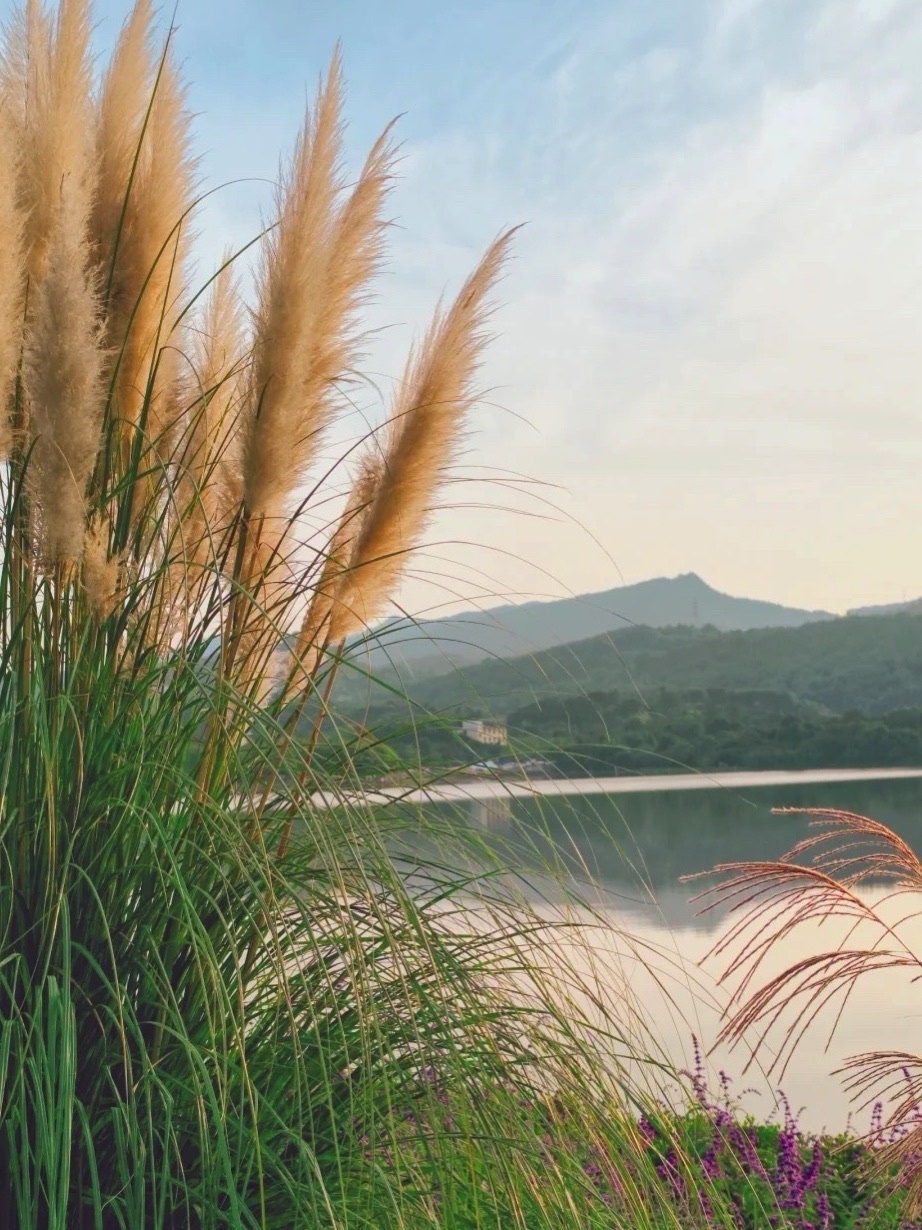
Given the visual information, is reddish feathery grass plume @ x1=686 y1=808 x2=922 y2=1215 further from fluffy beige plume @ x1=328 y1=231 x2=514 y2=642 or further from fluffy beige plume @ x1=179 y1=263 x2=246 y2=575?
fluffy beige plume @ x1=179 y1=263 x2=246 y2=575

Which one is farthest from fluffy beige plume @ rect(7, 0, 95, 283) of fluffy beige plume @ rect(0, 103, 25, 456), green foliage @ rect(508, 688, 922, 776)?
green foliage @ rect(508, 688, 922, 776)

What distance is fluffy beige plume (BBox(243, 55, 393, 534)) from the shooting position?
227 cm

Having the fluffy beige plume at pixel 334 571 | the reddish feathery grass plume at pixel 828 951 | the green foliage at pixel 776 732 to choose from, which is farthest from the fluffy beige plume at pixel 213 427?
the green foliage at pixel 776 732

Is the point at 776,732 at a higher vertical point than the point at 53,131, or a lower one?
lower

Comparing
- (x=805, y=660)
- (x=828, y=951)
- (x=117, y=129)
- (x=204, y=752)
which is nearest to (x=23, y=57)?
(x=117, y=129)

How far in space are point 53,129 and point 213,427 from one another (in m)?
0.62

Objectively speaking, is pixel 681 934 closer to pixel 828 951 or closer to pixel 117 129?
pixel 828 951

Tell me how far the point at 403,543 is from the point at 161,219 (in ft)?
2.52

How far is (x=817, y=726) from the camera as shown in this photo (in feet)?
56.0

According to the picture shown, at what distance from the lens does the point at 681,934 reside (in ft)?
16.4

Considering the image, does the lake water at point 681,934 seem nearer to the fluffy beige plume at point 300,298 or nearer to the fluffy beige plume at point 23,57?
the fluffy beige plume at point 300,298

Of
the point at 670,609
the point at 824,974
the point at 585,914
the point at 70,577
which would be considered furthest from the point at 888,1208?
the point at 670,609

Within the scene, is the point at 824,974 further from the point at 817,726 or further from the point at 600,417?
the point at 817,726

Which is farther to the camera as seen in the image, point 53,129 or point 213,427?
point 213,427
